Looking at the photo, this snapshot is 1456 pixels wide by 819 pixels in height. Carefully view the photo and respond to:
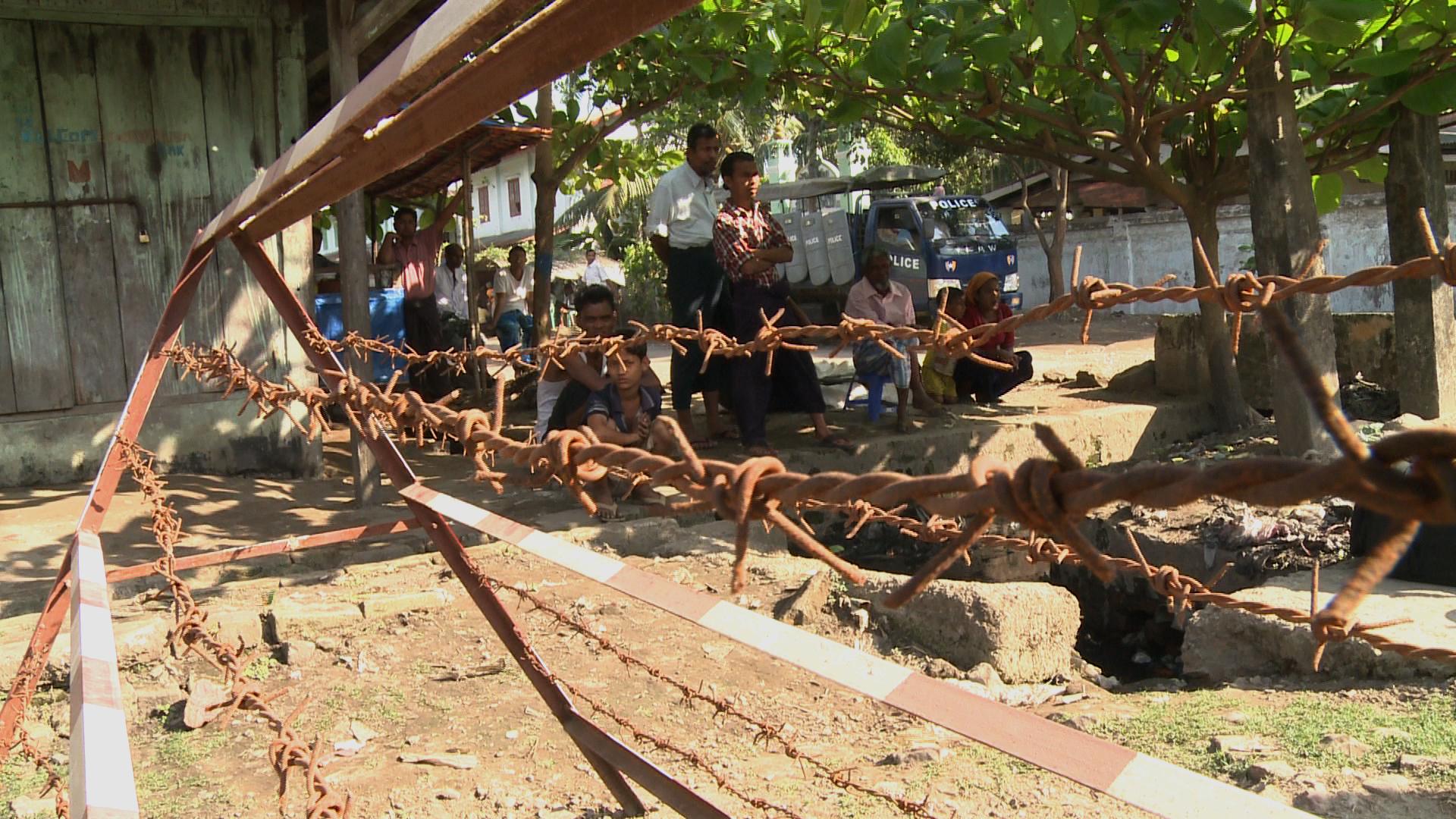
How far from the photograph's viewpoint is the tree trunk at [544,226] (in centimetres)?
948

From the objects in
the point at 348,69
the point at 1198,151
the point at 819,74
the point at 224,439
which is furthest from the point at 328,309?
the point at 1198,151

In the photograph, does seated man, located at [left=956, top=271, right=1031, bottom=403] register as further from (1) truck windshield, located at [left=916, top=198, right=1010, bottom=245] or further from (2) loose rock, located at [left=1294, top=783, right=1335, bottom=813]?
A: (1) truck windshield, located at [left=916, top=198, right=1010, bottom=245]

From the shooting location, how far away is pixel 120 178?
22.3 ft

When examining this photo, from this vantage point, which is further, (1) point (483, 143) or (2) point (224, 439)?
(1) point (483, 143)

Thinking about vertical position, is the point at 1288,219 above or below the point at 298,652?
above

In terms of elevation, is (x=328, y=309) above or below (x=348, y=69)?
below

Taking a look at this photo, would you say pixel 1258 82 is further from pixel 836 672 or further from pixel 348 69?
pixel 836 672

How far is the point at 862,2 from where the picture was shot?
4938mm

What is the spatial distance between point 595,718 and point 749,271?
312 cm

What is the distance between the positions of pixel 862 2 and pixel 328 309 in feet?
20.7

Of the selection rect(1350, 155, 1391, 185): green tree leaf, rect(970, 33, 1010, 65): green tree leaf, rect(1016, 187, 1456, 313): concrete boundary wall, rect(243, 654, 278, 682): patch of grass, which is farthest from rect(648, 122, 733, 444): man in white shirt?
rect(1016, 187, 1456, 313): concrete boundary wall

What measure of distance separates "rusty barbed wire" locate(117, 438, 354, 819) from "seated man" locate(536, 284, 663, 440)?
2669 mm

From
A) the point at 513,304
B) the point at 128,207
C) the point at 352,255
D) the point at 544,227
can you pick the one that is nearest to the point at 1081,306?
the point at 352,255

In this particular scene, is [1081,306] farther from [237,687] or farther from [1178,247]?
[1178,247]
